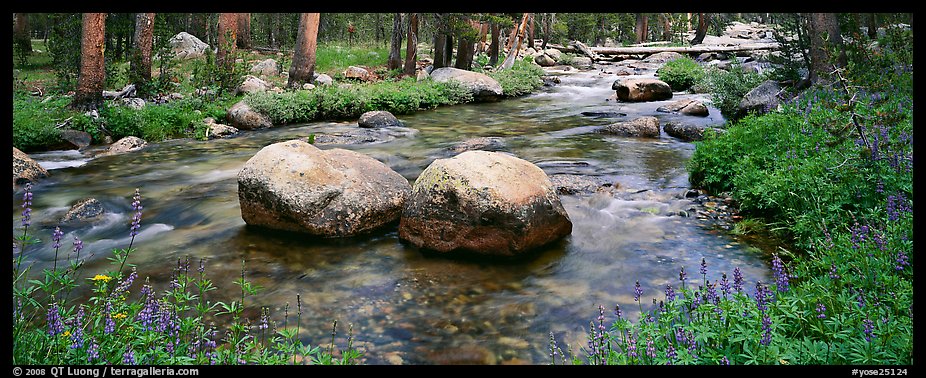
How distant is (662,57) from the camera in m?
36.6

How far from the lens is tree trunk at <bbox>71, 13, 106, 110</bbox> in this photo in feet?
46.2

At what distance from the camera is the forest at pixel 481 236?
12.1 feet

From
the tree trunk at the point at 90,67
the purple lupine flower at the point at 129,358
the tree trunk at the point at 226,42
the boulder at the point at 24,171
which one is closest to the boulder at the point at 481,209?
the purple lupine flower at the point at 129,358

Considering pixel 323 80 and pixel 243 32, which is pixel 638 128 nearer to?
pixel 323 80

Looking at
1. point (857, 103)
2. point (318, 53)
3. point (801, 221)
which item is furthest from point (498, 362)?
point (318, 53)

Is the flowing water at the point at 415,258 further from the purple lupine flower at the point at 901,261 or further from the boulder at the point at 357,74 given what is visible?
the boulder at the point at 357,74

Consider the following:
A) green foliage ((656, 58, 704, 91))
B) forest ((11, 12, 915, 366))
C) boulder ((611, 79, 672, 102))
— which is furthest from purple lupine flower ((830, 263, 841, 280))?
green foliage ((656, 58, 704, 91))

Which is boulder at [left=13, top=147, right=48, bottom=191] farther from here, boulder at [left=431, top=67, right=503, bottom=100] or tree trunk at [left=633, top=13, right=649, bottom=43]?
tree trunk at [left=633, top=13, right=649, bottom=43]

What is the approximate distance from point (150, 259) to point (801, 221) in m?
6.60

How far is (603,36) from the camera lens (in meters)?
57.2

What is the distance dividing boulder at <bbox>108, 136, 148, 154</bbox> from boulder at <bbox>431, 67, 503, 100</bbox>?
11.0 metres

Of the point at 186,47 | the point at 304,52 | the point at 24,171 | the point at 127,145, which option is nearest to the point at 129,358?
the point at 24,171
